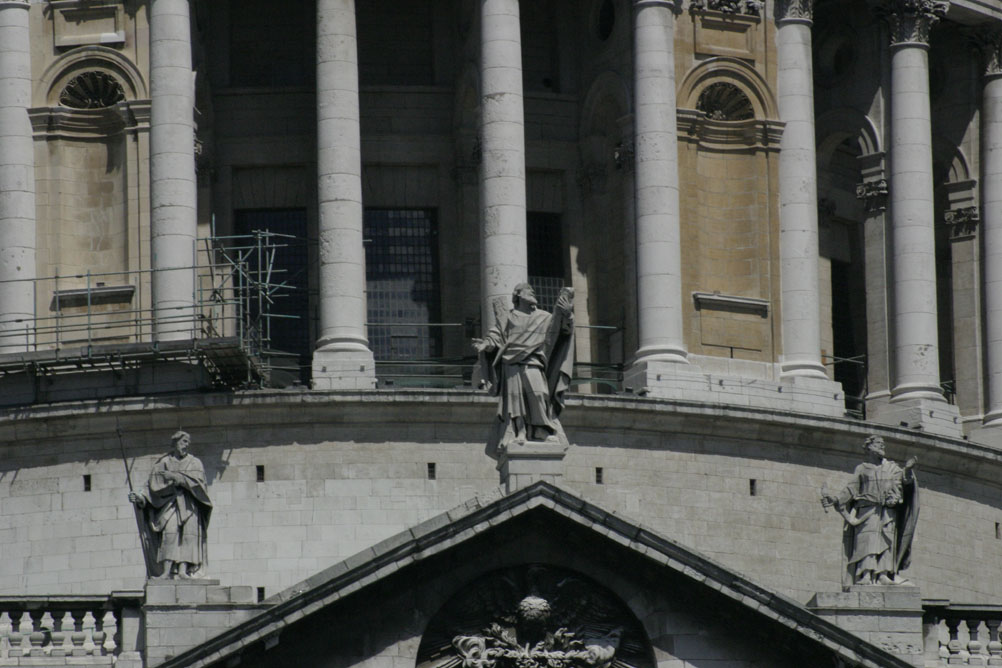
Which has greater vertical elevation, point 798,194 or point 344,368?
point 798,194

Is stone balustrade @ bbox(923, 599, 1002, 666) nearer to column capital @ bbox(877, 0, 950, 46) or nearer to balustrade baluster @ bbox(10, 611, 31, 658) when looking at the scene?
balustrade baluster @ bbox(10, 611, 31, 658)

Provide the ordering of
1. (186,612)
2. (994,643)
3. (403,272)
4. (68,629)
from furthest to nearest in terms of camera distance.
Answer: (403,272) < (994,643) < (68,629) < (186,612)

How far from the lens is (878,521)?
48.1 meters

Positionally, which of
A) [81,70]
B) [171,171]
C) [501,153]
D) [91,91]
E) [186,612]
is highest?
[81,70]

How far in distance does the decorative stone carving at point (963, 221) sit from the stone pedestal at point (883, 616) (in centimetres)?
2603

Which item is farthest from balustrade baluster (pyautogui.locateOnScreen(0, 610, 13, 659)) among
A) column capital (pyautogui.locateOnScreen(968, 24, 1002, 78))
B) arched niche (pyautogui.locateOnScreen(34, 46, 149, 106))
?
column capital (pyautogui.locateOnScreen(968, 24, 1002, 78))

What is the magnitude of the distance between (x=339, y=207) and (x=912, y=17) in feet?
Result: 41.6

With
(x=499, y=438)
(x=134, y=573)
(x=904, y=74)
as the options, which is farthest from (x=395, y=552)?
(x=904, y=74)

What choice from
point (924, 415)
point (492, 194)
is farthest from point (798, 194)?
point (492, 194)

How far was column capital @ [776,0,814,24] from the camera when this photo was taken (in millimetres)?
69188

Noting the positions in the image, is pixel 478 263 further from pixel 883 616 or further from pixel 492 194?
pixel 883 616

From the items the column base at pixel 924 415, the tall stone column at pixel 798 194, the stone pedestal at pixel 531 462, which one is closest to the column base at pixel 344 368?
the tall stone column at pixel 798 194

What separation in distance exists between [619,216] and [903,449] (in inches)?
282

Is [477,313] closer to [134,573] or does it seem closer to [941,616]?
[134,573]
